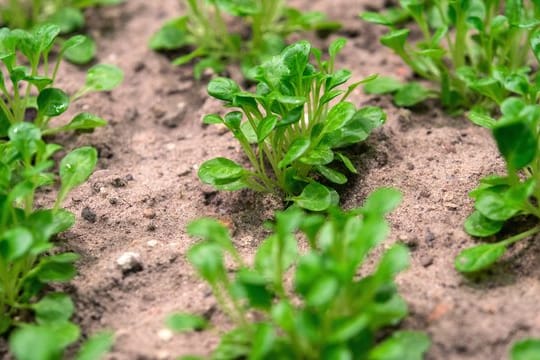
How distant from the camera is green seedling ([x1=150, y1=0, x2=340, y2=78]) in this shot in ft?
8.14

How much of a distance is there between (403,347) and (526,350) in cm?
24

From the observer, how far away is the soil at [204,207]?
161cm

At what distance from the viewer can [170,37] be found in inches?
103

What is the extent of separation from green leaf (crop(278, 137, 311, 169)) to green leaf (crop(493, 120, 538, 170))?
45cm

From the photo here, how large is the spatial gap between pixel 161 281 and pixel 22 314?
1.10 ft

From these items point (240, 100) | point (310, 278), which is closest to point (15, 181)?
point (240, 100)

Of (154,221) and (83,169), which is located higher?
(83,169)

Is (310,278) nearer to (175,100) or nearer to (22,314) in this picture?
(22,314)

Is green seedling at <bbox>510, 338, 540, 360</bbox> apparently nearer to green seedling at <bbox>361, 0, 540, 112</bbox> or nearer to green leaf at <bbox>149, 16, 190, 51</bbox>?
green seedling at <bbox>361, 0, 540, 112</bbox>

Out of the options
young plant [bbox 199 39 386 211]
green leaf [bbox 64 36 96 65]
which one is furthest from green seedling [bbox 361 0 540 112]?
green leaf [bbox 64 36 96 65]

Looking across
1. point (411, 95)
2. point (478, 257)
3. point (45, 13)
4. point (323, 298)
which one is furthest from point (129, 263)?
point (45, 13)

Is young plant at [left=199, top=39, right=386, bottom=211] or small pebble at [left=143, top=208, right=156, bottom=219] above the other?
young plant at [left=199, top=39, right=386, bottom=211]

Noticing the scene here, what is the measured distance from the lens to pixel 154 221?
1979 mm

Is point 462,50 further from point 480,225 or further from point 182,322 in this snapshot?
point 182,322
